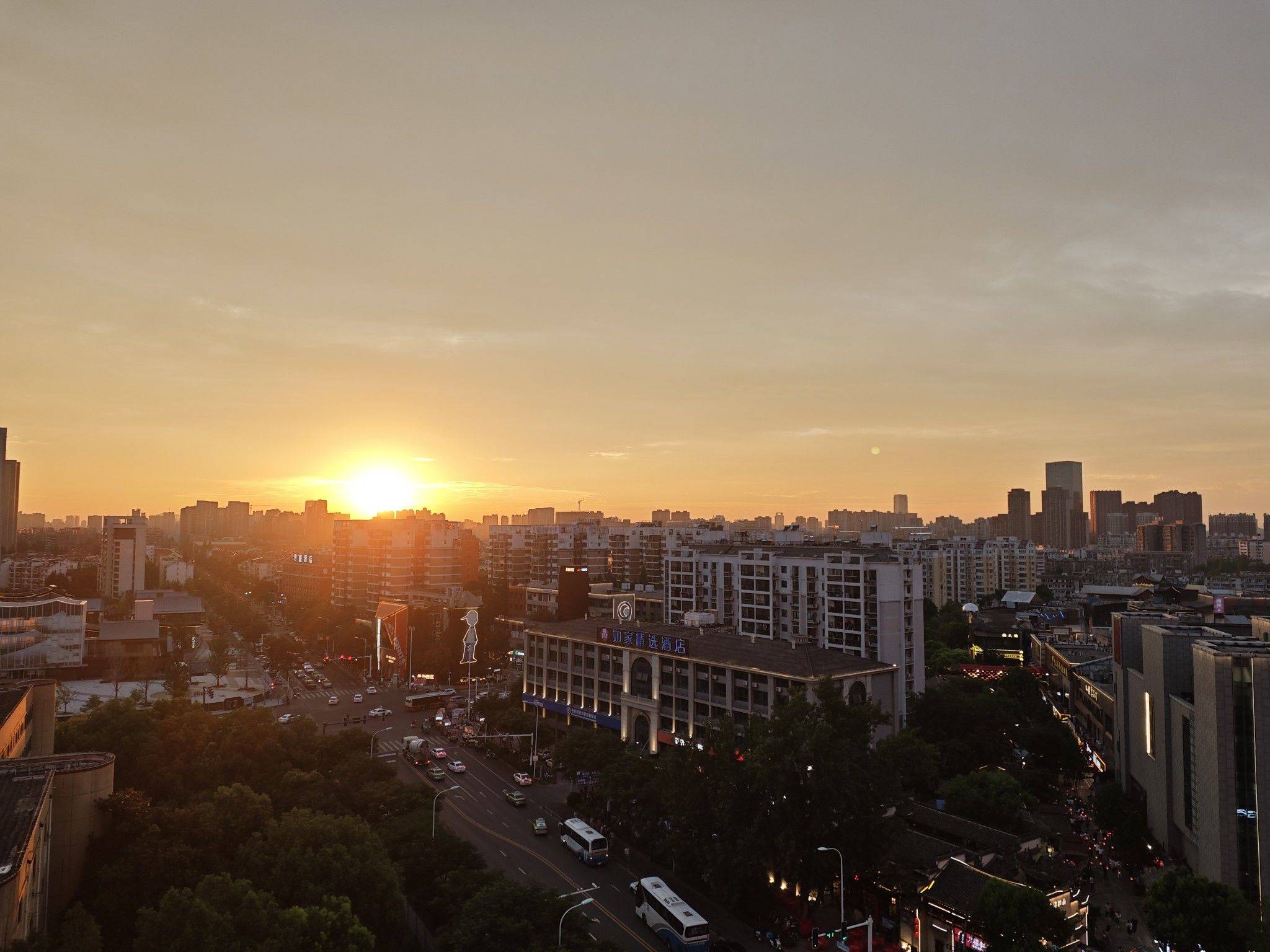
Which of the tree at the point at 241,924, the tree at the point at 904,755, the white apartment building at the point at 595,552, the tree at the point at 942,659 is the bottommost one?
the tree at the point at 942,659

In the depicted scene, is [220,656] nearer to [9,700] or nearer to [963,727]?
[9,700]

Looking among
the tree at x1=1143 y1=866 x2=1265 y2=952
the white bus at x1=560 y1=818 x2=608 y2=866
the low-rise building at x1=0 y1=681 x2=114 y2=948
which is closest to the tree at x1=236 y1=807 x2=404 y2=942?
the low-rise building at x1=0 y1=681 x2=114 y2=948

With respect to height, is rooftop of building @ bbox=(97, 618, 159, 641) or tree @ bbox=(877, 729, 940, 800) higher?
tree @ bbox=(877, 729, 940, 800)

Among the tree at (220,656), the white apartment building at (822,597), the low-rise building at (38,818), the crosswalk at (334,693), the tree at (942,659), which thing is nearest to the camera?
the low-rise building at (38,818)

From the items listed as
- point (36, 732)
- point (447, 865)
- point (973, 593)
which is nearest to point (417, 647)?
point (36, 732)

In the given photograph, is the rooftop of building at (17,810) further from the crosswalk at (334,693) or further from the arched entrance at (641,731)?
the crosswalk at (334,693)

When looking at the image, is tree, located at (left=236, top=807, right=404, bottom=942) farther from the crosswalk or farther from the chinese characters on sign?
the crosswalk

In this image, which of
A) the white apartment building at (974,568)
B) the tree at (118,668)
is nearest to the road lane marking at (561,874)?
the tree at (118,668)

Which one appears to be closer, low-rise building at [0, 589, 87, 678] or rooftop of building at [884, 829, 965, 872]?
rooftop of building at [884, 829, 965, 872]
